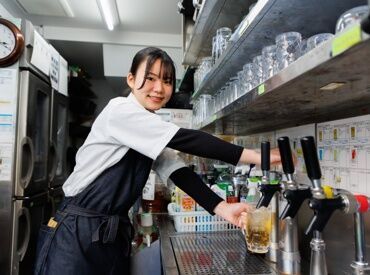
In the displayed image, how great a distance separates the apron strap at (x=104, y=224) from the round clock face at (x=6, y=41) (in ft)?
4.75

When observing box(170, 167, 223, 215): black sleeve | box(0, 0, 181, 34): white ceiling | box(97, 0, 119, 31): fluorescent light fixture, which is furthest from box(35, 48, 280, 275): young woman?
box(0, 0, 181, 34): white ceiling

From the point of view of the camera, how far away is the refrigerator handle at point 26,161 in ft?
6.82

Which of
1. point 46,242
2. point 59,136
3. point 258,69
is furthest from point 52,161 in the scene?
point 258,69

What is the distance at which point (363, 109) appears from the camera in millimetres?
977

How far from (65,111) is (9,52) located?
3.95 feet

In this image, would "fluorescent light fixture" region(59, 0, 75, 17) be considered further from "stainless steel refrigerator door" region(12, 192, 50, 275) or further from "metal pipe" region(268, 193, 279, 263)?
"metal pipe" region(268, 193, 279, 263)

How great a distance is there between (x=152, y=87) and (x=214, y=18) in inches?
23.5

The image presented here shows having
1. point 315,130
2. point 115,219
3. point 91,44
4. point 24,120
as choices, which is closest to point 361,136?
point 315,130

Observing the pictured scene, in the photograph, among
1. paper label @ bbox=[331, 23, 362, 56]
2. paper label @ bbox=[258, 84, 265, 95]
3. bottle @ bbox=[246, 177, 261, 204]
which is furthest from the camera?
bottle @ bbox=[246, 177, 261, 204]

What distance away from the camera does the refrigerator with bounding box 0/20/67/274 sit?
199cm

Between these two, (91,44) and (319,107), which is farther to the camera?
(91,44)

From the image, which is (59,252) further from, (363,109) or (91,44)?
(91,44)

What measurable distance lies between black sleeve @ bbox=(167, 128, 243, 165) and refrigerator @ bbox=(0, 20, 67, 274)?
154cm

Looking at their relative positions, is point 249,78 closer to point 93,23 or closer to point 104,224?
point 104,224
